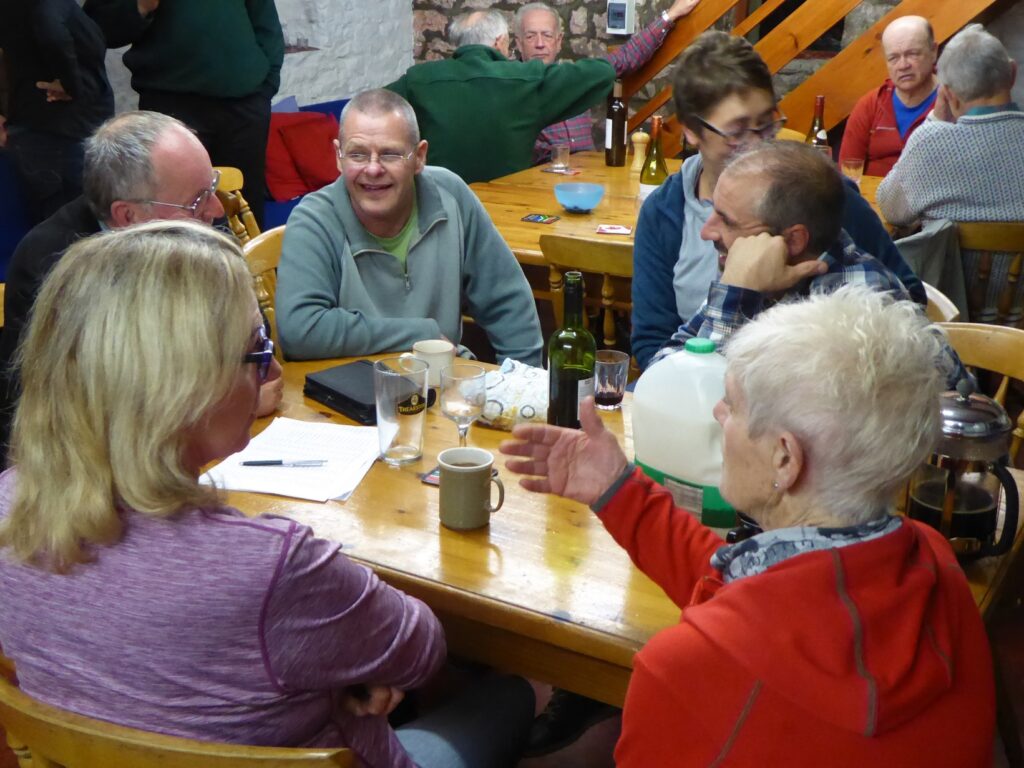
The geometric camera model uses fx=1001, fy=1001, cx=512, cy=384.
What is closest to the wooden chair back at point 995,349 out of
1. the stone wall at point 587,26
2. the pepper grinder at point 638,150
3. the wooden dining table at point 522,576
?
the wooden dining table at point 522,576

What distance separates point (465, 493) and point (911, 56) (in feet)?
12.3

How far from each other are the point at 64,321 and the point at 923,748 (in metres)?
0.95

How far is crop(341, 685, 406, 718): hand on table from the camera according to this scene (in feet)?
4.00

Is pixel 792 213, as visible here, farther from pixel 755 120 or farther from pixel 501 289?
pixel 501 289

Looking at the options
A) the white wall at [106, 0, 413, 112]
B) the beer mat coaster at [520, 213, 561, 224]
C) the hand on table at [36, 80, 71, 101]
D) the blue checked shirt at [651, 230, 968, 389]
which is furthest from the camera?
the white wall at [106, 0, 413, 112]

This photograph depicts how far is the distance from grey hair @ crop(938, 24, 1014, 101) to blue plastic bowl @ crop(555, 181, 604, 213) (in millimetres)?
1215

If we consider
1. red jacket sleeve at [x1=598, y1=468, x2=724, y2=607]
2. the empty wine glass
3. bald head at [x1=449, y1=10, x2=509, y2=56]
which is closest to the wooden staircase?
bald head at [x1=449, y1=10, x2=509, y2=56]

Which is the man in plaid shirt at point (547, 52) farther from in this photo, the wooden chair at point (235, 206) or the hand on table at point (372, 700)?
the hand on table at point (372, 700)

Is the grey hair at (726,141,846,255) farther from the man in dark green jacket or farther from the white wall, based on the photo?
the white wall

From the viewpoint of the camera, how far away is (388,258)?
2.37 metres

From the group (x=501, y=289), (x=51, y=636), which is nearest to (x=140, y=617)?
(x=51, y=636)

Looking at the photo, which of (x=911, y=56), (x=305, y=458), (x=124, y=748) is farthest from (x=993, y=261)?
(x=124, y=748)

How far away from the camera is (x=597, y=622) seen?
4.18 ft

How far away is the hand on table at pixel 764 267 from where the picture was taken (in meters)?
1.72
